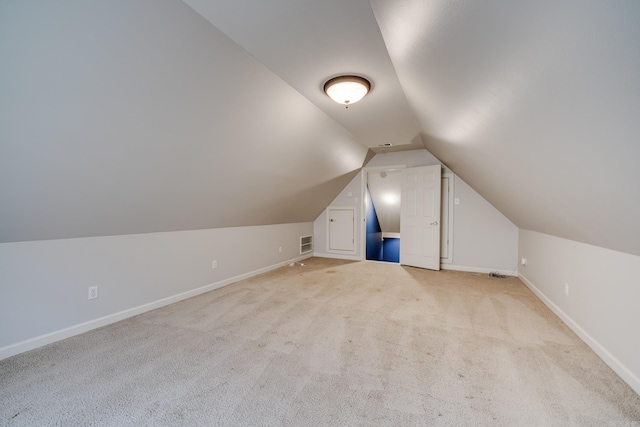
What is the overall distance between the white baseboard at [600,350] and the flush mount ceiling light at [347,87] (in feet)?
8.88

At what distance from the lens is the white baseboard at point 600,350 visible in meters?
1.62

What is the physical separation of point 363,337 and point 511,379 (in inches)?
40.0

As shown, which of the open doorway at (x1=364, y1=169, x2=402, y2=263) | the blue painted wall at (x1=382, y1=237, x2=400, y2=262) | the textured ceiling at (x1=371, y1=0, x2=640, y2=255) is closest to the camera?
the textured ceiling at (x1=371, y1=0, x2=640, y2=255)

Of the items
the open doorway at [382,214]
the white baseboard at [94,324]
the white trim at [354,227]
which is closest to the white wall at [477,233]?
the open doorway at [382,214]

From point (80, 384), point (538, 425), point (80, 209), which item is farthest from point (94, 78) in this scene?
point (538, 425)

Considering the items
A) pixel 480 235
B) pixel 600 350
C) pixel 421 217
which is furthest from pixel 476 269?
pixel 600 350

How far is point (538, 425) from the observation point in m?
1.32

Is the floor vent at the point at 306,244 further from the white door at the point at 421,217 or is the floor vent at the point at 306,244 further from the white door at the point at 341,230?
the white door at the point at 421,217

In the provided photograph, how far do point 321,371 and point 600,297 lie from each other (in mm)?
2176

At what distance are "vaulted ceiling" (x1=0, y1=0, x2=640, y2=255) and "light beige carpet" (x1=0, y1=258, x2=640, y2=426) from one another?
0.91 m

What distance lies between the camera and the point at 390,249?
810 cm

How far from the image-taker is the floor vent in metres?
5.75

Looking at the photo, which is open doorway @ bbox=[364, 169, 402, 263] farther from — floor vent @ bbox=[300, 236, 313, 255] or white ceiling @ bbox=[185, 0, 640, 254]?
white ceiling @ bbox=[185, 0, 640, 254]

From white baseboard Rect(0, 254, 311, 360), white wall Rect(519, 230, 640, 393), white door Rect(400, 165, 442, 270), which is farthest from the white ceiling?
white baseboard Rect(0, 254, 311, 360)
